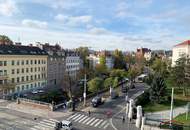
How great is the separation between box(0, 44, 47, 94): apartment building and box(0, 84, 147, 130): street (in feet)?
47.8

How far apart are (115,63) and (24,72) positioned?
56.2 m

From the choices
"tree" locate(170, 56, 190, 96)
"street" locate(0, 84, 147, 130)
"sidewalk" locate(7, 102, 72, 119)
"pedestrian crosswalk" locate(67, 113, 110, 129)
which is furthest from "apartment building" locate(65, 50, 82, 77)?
"pedestrian crosswalk" locate(67, 113, 110, 129)

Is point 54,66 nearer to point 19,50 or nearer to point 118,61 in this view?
point 19,50

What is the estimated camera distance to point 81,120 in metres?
31.3

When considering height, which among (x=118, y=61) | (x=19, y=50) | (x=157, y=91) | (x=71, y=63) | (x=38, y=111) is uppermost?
(x=19, y=50)

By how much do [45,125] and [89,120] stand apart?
6.51 metres

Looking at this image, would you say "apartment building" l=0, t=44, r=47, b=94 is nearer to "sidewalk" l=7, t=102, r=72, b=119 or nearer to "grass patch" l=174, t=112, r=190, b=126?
"sidewalk" l=7, t=102, r=72, b=119

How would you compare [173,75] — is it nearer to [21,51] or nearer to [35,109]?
[35,109]

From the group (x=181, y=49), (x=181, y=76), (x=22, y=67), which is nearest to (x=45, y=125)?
(x=22, y=67)

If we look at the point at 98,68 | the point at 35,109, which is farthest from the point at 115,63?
the point at 35,109

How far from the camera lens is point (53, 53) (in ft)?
227

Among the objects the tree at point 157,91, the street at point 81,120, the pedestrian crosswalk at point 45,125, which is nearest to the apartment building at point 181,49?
the tree at point 157,91

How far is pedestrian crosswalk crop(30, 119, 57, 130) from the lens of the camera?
27.8 metres

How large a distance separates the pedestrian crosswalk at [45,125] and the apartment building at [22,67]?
19.9 m
